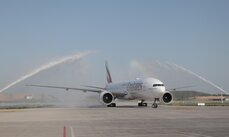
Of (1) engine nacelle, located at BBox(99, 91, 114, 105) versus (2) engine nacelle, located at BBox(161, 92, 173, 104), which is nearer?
(2) engine nacelle, located at BBox(161, 92, 173, 104)

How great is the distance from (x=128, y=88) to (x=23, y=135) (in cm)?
4701

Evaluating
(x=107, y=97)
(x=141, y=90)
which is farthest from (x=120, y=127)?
(x=107, y=97)

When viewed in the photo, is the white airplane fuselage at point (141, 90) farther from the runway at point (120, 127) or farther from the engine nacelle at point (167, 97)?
the runway at point (120, 127)

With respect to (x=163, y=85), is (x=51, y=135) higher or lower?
lower

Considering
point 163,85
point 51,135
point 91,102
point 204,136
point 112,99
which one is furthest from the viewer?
point 91,102

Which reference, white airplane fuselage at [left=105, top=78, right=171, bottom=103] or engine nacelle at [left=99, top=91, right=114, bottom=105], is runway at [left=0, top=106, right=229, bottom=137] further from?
engine nacelle at [left=99, top=91, right=114, bottom=105]

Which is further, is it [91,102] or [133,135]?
[91,102]

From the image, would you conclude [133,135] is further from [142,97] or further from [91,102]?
[91,102]

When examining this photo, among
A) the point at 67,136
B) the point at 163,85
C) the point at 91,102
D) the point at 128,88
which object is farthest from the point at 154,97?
the point at 67,136

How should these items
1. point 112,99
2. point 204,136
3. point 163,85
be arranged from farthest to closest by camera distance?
1. point 112,99
2. point 163,85
3. point 204,136

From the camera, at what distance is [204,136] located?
1681cm

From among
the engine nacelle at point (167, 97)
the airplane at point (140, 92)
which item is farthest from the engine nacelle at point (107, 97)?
the engine nacelle at point (167, 97)

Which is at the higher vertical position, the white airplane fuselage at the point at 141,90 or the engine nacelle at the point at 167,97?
the white airplane fuselage at the point at 141,90

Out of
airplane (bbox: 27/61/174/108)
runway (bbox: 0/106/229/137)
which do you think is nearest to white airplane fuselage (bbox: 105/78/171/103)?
airplane (bbox: 27/61/174/108)
